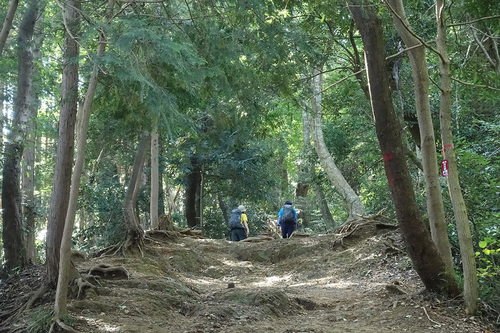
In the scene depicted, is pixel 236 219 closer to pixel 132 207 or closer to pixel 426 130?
pixel 132 207

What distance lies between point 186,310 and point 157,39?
12.2 ft

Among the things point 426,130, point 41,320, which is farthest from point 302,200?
point 41,320

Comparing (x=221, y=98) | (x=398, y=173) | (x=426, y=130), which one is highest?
(x=221, y=98)

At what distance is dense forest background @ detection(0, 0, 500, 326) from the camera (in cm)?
572

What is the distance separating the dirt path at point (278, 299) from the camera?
533 centimetres

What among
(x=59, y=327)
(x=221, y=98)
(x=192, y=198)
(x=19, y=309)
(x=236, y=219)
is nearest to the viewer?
(x=59, y=327)

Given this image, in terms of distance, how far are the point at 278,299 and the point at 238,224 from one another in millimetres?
8561

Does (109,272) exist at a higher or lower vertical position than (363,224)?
higher

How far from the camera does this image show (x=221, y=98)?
1016cm

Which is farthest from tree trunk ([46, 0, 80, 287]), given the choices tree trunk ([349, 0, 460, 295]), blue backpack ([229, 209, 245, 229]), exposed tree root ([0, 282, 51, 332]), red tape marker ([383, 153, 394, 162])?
blue backpack ([229, 209, 245, 229])

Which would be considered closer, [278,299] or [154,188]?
[278,299]

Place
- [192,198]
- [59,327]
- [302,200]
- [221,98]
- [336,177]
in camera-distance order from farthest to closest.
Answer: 1. [302,200]
2. [192,198]
3. [336,177]
4. [221,98]
5. [59,327]

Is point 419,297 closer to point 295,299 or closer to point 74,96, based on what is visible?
point 295,299

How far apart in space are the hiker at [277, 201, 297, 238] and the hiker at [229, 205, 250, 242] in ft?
4.83
